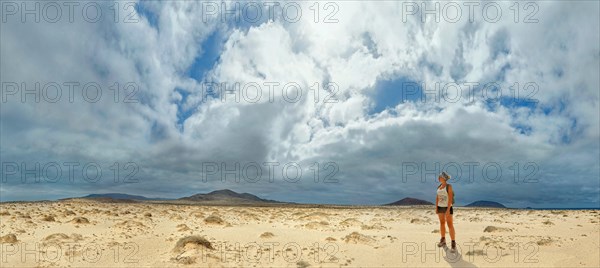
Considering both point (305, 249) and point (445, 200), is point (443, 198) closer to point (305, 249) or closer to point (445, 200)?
point (445, 200)

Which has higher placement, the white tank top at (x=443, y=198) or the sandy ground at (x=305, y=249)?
the white tank top at (x=443, y=198)

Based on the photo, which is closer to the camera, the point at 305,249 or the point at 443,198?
the point at 443,198

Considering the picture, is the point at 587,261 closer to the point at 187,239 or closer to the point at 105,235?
the point at 187,239

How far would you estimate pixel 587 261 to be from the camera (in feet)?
44.1

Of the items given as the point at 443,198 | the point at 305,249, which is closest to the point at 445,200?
the point at 443,198

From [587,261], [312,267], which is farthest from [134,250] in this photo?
[587,261]

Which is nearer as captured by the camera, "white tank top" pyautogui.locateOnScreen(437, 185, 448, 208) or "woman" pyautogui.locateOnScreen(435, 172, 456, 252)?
"woman" pyautogui.locateOnScreen(435, 172, 456, 252)

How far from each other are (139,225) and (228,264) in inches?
529

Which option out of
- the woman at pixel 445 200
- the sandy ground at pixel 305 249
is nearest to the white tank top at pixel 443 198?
the woman at pixel 445 200

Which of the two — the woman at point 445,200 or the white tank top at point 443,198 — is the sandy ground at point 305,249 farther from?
the white tank top at point 443,198

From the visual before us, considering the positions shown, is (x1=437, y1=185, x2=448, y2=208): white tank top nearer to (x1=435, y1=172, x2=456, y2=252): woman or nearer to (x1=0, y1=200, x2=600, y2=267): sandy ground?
(x1=435, y1=172, x2=456, y2=252): woman

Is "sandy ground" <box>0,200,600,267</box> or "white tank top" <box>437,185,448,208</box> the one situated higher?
"white tank top" <box>437,185,448,208</box>

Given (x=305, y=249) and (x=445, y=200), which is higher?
(x=445, y=200)

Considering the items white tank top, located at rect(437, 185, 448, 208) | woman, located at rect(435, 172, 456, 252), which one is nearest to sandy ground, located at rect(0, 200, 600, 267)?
woman, located at rect(435, 172, 456, 252)
